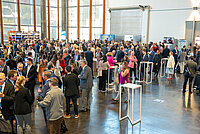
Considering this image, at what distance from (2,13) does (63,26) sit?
748 cm

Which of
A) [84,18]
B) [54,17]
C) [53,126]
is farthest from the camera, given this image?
[54,17]

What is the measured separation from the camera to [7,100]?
438cm

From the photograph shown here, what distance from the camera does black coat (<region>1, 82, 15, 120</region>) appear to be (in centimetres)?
439

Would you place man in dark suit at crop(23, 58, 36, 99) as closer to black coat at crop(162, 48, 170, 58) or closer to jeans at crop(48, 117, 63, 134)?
jeans at crop(48, 117, 63, 134)

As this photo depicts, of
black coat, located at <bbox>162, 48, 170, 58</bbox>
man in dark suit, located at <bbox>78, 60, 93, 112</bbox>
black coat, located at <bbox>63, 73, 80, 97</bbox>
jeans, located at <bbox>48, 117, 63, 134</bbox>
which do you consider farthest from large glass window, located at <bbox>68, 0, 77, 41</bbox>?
jeans, located at <bbox>48, 117, 63, 134</bbox>

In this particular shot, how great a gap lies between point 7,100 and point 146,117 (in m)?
3.84

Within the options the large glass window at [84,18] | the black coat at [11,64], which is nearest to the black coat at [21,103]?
the black coat at [11,64]

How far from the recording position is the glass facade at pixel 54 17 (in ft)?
71.3

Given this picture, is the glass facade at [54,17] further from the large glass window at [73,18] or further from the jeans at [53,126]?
the jeans at [53,126]

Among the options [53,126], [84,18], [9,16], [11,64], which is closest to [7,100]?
[53,126]

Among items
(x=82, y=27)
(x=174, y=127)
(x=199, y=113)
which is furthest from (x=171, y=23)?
(x=174, y=127)

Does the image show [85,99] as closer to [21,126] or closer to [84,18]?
[21,126]

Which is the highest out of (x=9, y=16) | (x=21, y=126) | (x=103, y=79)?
(x=9, y=16)

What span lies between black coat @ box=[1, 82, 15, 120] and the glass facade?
742 inches
